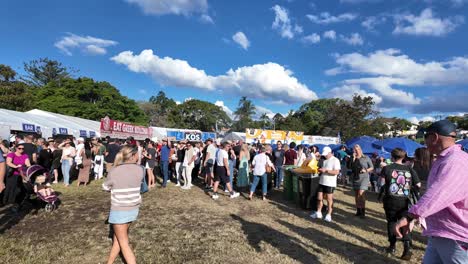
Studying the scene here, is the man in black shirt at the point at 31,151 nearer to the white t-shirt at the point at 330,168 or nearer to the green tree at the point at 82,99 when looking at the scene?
the white t-shirt at the point at 330,168

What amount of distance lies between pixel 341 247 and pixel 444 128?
370 cm

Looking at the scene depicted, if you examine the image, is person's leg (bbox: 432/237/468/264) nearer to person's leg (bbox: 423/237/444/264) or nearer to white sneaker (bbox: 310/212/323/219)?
person's leg (bbox: 423/237/444/264)

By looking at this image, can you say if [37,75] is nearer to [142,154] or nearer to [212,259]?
[142,154]

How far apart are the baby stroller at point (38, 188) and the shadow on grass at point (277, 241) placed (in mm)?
4522

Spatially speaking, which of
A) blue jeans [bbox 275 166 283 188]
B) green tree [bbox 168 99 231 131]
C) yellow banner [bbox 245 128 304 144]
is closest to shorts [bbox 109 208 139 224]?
blue jeans [bbox 275 166 283 188]

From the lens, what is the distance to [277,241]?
5371 mm

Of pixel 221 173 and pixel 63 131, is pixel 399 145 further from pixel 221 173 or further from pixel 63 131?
pixel 63 131

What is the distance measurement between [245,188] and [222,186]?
0.92 meters

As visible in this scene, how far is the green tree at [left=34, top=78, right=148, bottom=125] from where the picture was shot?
138 ft

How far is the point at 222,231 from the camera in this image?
5.82 m

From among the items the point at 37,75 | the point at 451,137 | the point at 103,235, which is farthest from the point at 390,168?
the point at 37,75

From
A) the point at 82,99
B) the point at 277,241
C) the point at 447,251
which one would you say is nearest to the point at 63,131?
the point at 277,241

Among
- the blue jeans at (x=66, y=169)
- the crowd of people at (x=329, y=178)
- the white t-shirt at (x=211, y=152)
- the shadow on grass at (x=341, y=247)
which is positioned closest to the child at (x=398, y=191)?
the crowd of people at (x=329, y=178)

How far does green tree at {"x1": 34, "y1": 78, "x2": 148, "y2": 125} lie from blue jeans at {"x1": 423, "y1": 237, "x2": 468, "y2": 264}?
47134mm
